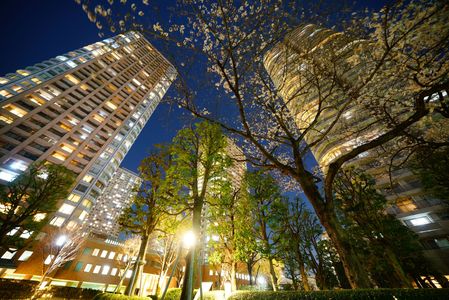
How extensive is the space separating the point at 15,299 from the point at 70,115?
43.4 metres

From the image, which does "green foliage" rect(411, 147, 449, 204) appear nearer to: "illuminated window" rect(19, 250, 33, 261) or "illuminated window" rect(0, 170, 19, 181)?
"illuminated window" rect(19, 250, 33, 261)

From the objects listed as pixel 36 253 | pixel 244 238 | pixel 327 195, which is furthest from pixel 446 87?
pixel 36 253

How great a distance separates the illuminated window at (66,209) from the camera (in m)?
37.5

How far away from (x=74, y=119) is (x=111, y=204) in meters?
68.2

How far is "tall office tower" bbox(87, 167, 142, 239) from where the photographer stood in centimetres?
8661

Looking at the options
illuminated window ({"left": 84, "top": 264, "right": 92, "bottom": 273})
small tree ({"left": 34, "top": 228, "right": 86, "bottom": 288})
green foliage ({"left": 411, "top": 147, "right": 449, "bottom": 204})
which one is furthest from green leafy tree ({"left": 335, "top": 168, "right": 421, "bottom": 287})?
illuminated window ({"left": 84, "top": 264, "right": 92, "bottom": 273})

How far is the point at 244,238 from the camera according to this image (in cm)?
1289

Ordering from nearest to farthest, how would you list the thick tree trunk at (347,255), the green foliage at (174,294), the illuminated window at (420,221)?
1. the thick tree trunk at (347,255)
2. the green foliage at (174,294)
3. the illuminated window at (420,221)

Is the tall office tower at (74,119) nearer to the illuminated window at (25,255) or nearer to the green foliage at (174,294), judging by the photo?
the illuminated window at (25,255)

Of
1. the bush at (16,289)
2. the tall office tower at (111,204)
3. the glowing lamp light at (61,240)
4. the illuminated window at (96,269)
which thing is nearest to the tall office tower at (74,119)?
the glowing lamp light at (61,240)

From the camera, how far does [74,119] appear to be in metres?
46.6

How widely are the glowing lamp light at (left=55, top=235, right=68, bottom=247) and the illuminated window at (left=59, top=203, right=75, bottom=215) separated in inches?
518

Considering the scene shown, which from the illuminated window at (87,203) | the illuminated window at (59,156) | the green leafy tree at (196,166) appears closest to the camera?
the green leafy tree at (196,166)

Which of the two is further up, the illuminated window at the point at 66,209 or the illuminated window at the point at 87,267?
the illuminated window at the point at 66,209
